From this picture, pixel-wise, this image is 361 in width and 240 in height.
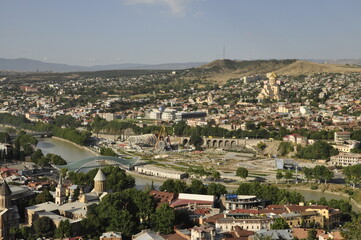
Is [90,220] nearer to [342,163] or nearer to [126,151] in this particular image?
[342,163]

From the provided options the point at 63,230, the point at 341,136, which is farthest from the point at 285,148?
the point at 63,230

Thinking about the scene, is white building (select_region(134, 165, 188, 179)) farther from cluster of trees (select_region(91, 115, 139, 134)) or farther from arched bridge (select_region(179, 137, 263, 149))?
cluster of trees (select_region(91, 115, 139, 134))

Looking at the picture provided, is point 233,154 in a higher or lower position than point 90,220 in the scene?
lower

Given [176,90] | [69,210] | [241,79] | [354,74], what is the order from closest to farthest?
1. [69,210]
2. [354,74]
3. [176,90]
4. [241,79]

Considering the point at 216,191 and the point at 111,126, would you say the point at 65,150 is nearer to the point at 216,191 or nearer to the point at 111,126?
the point at 111,126

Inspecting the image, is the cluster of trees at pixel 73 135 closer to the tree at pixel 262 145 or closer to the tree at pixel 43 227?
the tree at pixel 262 145

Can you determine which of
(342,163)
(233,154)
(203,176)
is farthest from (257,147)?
(203,176)

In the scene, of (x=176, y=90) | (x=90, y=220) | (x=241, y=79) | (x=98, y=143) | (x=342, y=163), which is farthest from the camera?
(x=241, y=79)
